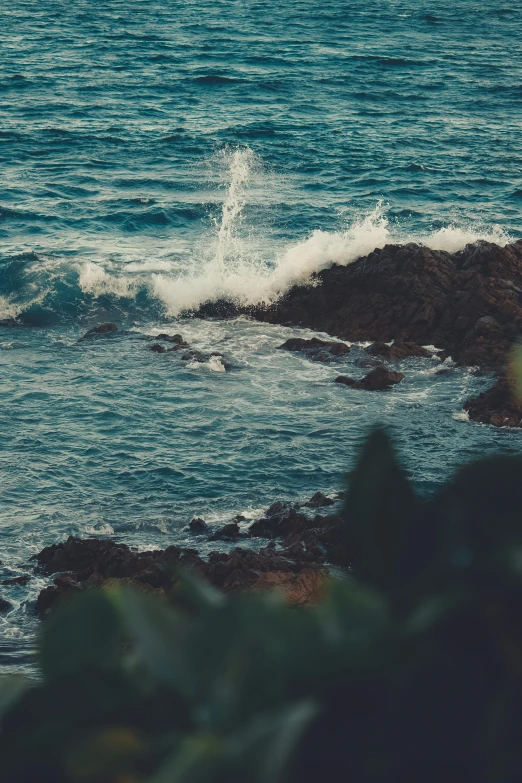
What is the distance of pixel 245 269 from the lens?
77.9 ft

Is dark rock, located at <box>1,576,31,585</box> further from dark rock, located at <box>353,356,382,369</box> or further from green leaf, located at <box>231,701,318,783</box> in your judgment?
green leaf, located at <box>231,701,318,783</box>

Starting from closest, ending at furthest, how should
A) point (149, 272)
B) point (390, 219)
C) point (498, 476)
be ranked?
point (498, 476) → point (149, 272) → point (390, 219)

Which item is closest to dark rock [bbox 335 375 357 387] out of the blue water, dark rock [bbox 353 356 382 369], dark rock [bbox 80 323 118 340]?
the blue water

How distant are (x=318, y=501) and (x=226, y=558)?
2118 millimetres

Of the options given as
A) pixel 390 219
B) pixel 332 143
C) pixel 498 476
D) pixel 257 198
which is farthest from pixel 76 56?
pixel 498 476

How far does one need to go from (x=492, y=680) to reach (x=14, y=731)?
1.80ft

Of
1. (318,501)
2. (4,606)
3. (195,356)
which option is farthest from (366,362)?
(4,606)

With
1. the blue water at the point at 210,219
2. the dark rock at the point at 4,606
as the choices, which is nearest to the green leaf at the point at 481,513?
the blue water at the point at 210,219

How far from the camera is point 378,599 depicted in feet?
4.00

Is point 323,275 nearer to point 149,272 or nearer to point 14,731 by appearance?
point 149,272

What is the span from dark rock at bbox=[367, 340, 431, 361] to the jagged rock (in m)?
0.52

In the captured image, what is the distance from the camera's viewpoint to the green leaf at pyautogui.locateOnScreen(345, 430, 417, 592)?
52.3 inches

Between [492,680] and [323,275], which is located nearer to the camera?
[492,680]

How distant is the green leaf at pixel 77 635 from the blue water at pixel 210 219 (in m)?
8.35
